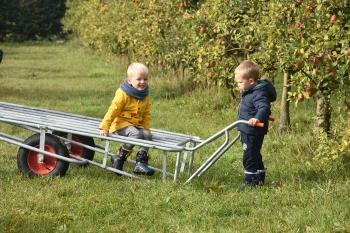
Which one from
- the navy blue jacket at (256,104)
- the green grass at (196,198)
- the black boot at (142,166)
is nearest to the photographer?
the green grass at (196,198)

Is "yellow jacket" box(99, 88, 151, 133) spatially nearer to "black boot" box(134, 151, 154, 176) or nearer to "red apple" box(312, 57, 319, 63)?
"black boot" box(134, 151, 154, 176)

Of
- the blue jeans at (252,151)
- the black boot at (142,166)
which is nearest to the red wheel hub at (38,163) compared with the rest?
the black boot at (142,166)

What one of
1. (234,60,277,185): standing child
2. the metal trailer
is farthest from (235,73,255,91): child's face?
the metal trailer

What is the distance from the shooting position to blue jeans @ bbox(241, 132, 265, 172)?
233 inches

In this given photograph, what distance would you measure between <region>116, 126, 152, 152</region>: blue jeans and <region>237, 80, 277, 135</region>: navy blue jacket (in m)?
0.92

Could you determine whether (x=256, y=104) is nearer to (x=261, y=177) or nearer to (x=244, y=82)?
(x=244, y=82)

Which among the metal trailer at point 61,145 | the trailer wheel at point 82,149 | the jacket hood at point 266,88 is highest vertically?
the jacket hood at point 266,88

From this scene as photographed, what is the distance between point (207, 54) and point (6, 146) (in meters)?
3.07

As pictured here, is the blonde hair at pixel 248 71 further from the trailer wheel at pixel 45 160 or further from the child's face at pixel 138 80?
the trailer wheel at pixel 45 160

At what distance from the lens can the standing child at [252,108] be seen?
19.2 feet

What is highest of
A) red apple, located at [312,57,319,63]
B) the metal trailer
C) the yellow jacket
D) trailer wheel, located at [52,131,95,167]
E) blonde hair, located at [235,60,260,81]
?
red apple, located at [312,57,319,63]

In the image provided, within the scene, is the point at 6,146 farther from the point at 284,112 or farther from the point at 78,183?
the point at 284,112

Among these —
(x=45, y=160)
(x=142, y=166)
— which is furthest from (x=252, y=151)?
(x=45, y=160)

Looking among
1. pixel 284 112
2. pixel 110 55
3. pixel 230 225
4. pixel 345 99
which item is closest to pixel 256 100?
pixel 345 99
